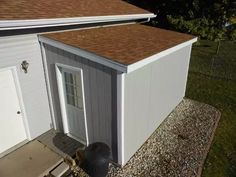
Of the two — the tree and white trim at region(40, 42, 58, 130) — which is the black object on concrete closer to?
white trim at region(40, 42, 58, 130)

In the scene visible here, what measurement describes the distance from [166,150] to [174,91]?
2.89 metres

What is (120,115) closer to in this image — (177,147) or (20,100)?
(177,147)

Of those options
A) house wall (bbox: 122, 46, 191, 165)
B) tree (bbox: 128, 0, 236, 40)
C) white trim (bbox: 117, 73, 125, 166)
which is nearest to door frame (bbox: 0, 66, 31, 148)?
white trim (bbox: 117, 73, 125, 166)

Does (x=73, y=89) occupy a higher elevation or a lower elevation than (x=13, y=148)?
higher

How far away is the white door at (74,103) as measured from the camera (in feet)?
19.2

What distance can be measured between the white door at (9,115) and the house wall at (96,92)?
1.16 m

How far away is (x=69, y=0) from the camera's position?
826cm

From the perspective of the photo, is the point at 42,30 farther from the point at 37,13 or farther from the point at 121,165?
the point at 121,165

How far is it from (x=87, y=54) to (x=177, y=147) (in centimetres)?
425

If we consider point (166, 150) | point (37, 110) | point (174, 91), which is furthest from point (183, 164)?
point (37, 110)

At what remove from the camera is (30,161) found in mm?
5758

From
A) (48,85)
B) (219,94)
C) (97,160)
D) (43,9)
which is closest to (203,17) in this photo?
(219,94)

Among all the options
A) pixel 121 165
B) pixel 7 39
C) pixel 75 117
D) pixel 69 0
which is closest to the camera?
pixel 7 39

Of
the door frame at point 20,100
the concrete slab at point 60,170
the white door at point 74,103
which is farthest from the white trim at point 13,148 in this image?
the concrete slab at point 60,170
